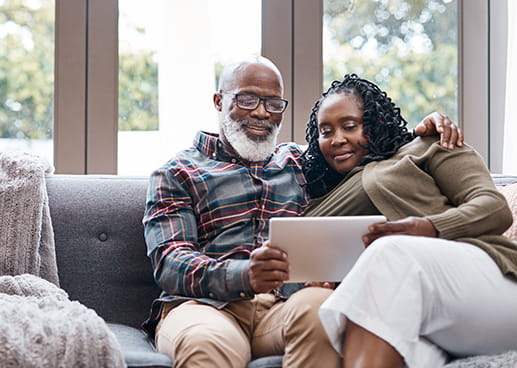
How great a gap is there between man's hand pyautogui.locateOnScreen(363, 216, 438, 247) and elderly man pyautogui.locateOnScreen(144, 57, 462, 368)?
19 cm

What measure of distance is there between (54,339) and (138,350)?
25 cm

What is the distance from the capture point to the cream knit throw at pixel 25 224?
1.94m

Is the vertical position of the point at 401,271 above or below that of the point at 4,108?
below

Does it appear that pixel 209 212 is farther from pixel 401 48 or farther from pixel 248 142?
pixel 401 48

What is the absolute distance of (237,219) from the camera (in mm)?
1950

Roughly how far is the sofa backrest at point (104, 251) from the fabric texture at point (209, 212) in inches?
7.2

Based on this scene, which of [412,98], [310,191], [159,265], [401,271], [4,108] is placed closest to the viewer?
[401,271]

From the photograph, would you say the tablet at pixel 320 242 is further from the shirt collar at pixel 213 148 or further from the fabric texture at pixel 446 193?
the shirt collar at pixel 213 148

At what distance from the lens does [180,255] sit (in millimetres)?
1797

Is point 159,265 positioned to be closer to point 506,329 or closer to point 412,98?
point 506,329

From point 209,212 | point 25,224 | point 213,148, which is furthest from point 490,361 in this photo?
point 25,224

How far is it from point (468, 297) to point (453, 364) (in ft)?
0.49

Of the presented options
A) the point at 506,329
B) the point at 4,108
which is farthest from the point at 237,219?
the point at 4,108

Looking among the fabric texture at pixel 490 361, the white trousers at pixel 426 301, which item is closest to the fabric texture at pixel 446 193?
the white trousers at pixel 426 301
